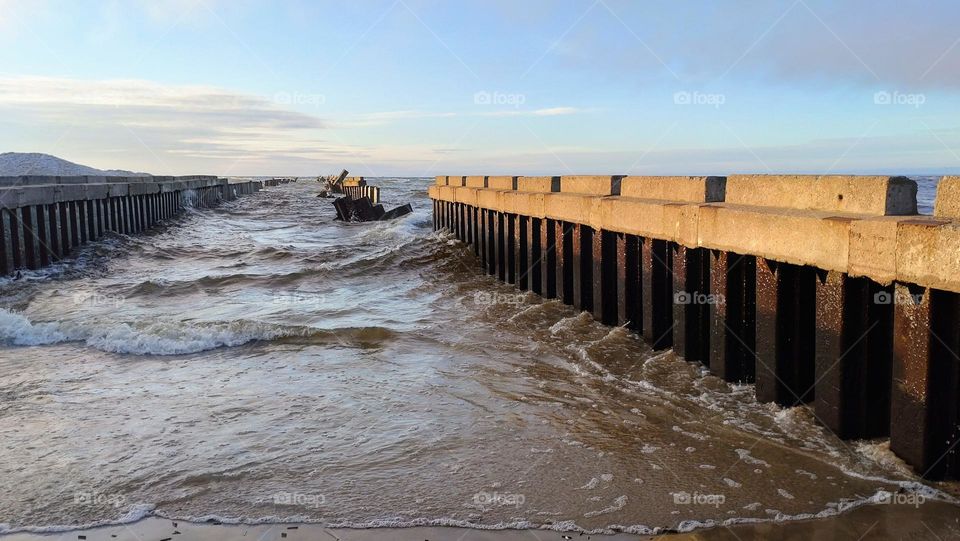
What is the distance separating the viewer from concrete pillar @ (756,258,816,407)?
552 cm

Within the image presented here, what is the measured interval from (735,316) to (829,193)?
1.28 meters

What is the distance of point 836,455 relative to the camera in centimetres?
475

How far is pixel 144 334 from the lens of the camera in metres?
8.91

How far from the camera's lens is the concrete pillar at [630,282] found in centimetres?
821

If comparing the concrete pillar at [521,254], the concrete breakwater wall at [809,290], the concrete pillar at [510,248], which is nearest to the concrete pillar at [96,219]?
the concrete pillar at [510,248]

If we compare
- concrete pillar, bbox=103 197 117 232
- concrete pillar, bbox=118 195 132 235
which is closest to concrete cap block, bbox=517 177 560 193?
concrete pillar, bbox=103 197 117 232

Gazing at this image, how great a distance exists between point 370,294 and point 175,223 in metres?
22.0

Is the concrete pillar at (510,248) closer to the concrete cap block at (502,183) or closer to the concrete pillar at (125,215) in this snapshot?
the concrete cap block at (502,183)

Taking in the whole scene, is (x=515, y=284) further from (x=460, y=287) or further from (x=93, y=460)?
(x=93, y=460)

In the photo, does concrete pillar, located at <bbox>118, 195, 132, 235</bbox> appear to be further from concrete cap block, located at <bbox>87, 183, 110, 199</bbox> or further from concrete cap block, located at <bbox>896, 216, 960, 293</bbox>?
concrete cap block, located at <bbox>896, 216, 960, 293</bbox>

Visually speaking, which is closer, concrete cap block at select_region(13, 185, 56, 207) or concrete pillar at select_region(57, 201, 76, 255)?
concrete cap block at select_region(13, 185, 56, 207)

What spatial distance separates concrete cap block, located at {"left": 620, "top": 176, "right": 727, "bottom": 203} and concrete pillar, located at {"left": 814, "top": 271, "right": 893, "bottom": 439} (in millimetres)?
2345

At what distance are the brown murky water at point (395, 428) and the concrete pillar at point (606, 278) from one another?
0.39 meters

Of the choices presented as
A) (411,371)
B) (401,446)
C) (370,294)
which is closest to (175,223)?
(370,294)
